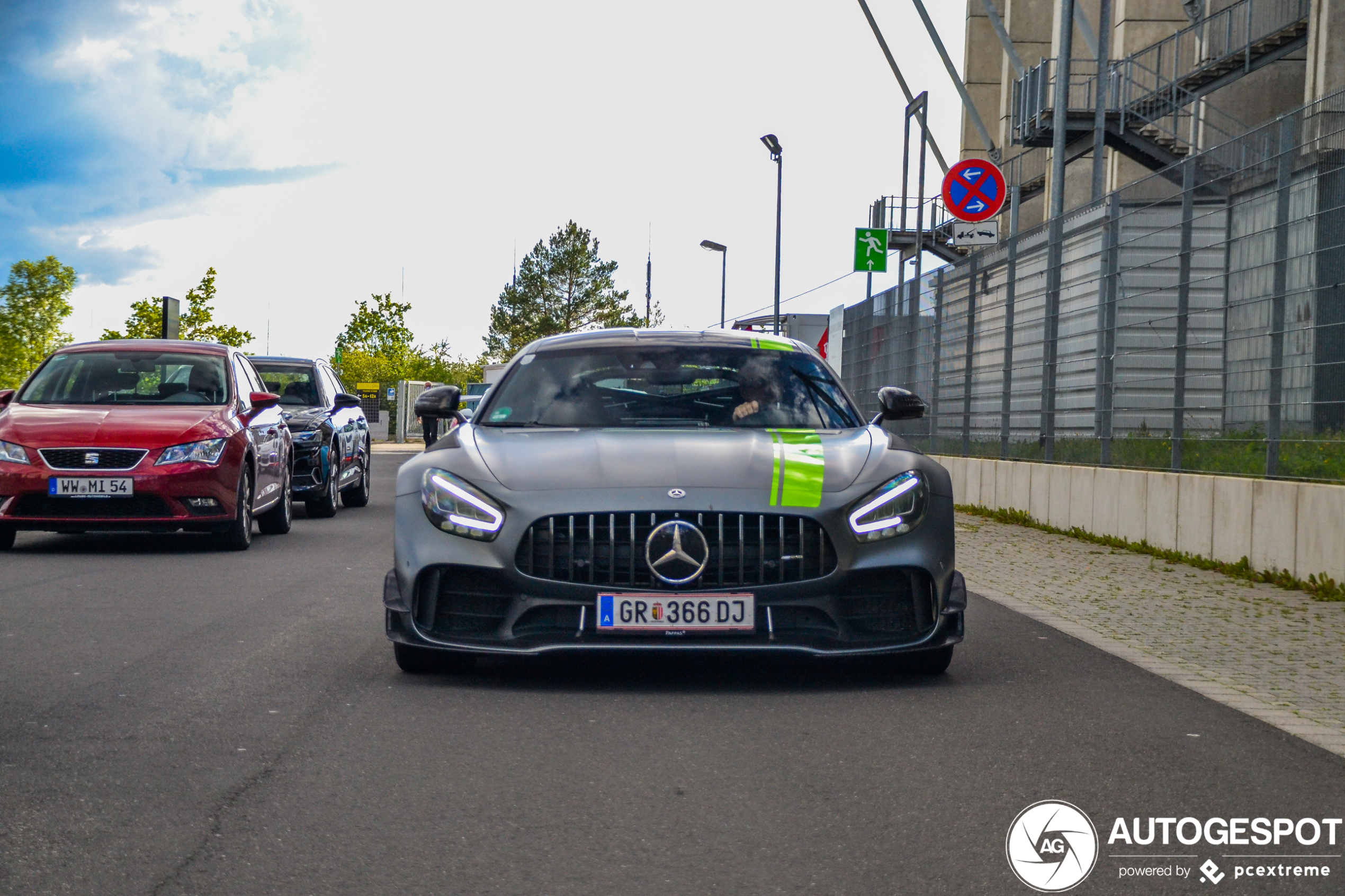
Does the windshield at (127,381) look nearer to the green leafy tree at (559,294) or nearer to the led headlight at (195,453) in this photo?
the led headlight at (195,453)

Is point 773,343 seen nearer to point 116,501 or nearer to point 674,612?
point 674,612

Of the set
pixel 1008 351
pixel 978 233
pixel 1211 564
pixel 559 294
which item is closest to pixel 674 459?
pixel 1211 564

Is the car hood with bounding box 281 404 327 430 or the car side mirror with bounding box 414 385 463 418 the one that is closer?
the car side mirror with bounding box 414 385 463 418


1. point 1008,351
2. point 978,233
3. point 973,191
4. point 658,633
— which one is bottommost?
point 658,633

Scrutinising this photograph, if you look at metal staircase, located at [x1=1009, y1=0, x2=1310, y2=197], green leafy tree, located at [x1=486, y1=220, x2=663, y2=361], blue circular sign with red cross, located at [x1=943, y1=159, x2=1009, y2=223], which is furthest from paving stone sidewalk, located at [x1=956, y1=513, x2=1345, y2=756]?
green leafy tree, located at [x1=486, y1=220, x2=663, y2=361]

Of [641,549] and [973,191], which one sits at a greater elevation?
[973,191]

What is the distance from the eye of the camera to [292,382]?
57.3 feet

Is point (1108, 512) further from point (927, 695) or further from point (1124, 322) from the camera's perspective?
point (927, 695)

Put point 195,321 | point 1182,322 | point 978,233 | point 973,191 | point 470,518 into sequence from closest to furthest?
point 470,518
point 1182,322
point 973,191
point 978,233
point 195,321

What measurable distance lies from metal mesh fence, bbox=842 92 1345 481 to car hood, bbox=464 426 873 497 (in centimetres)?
456

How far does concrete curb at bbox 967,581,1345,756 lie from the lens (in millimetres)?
5598

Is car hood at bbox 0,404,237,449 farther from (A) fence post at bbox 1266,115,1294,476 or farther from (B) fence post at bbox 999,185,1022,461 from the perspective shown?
(B) fence post at bbox 999,185,1022,461

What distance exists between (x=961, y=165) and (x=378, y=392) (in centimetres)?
5291

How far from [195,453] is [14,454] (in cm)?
123
